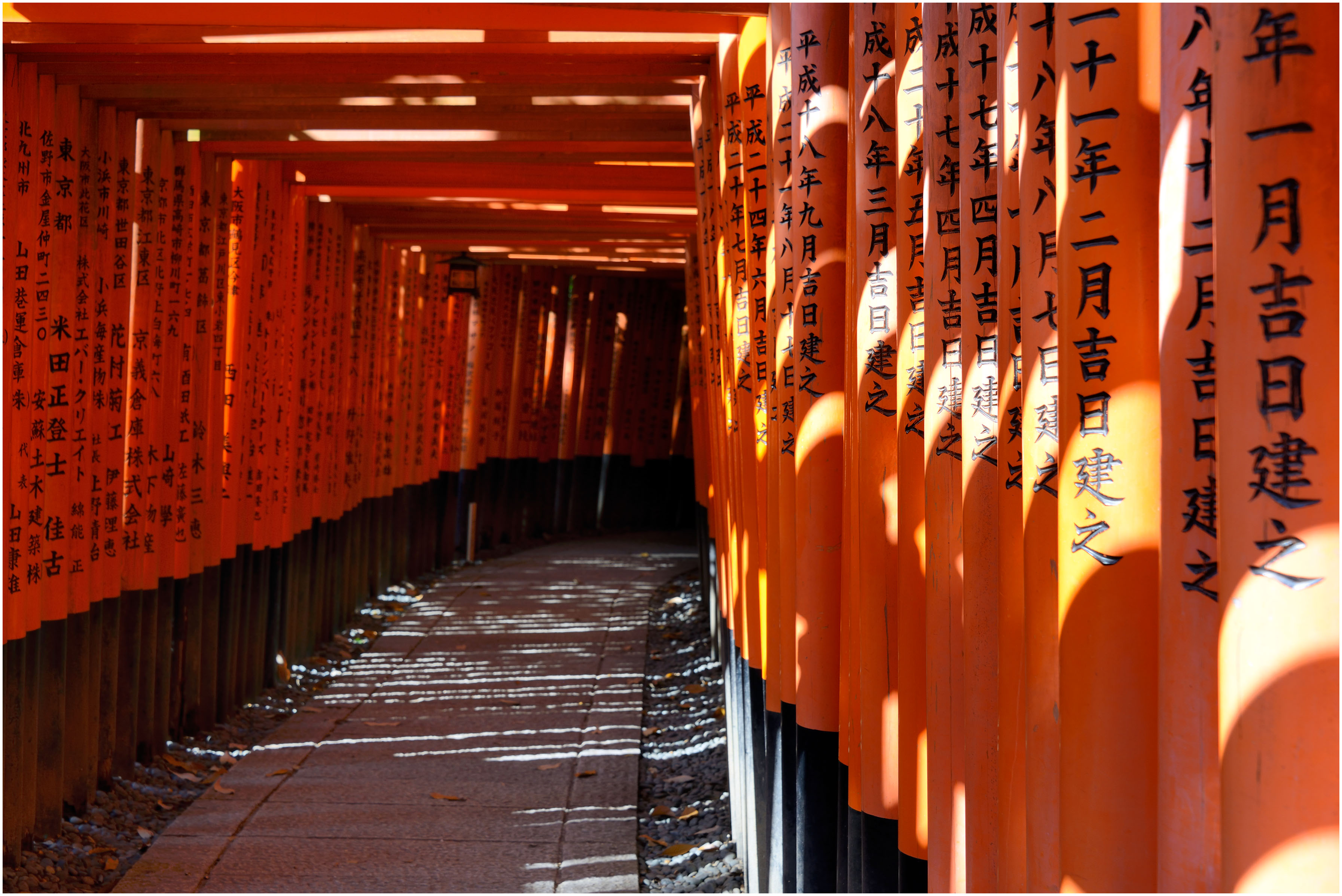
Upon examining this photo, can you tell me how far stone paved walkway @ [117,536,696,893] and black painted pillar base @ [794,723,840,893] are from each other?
57.9 inches

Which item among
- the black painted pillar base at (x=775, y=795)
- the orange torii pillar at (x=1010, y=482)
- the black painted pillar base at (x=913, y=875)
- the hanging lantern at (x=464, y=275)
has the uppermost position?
the hanging lantern at (x=464, y=275)

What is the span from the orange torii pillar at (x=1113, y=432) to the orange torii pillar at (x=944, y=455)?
51cm

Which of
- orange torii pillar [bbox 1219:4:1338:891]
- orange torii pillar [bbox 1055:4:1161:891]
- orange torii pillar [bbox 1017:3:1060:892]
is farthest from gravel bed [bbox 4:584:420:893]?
orange torii pillar [bbox 1219:4:1338:891]

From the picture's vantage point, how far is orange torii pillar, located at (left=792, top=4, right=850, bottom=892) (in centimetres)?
272

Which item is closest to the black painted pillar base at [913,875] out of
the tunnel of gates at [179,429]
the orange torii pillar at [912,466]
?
the orange torii pillar at [912,466]

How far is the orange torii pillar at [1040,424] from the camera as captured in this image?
1395 millimetres

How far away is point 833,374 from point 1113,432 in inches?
59.1

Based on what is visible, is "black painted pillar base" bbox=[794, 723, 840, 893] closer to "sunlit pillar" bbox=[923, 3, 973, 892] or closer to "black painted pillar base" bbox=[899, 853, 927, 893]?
"black painted pillar base" bbox=[899, 853, 927, 893]

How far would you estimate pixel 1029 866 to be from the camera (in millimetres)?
1434

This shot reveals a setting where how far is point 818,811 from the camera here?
2.84 m

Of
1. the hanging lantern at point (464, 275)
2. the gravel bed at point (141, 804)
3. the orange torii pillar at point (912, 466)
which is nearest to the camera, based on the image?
the orange torii pillar at point (912, 466)

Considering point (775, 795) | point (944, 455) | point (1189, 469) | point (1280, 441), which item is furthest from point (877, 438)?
point (775, 795)

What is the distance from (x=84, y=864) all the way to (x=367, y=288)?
564 centimetres

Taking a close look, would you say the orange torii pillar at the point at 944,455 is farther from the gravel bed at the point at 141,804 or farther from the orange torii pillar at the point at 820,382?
the gravel bed at the point at 141,804
